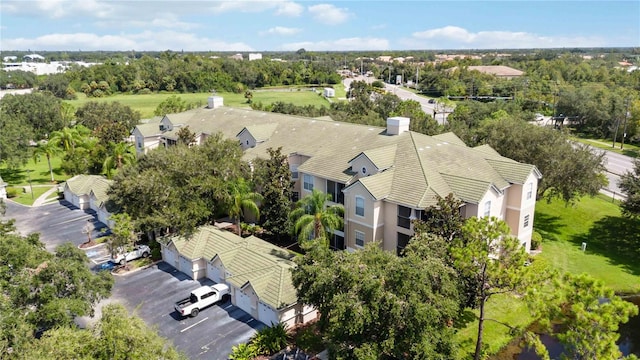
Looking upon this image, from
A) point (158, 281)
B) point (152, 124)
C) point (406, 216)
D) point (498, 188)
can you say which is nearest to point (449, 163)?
point (498, 188)

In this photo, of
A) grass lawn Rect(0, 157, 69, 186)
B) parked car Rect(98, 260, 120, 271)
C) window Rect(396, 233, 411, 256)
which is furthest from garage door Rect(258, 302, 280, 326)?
grass lawn Rect(0, 157, 69, 186)

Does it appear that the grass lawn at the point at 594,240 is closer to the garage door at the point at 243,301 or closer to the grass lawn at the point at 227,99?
the garage door at the point at 243,301

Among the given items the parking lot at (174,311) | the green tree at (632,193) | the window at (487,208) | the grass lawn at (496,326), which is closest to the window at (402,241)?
the window at (487,208)

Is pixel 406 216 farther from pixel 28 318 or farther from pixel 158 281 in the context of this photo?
pixel 28 318

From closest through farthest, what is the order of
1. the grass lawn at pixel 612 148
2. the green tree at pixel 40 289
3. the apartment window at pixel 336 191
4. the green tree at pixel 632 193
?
1. the green tree at pixel 40 289
2. the apartment window at pixel 336 191
3. the green tree at pixel 632 193
4. the grass lawn at pixel 612 148

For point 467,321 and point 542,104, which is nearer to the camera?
point 467,321

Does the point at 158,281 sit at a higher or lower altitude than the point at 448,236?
lower

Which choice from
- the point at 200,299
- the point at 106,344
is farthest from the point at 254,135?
the point at 106,344
